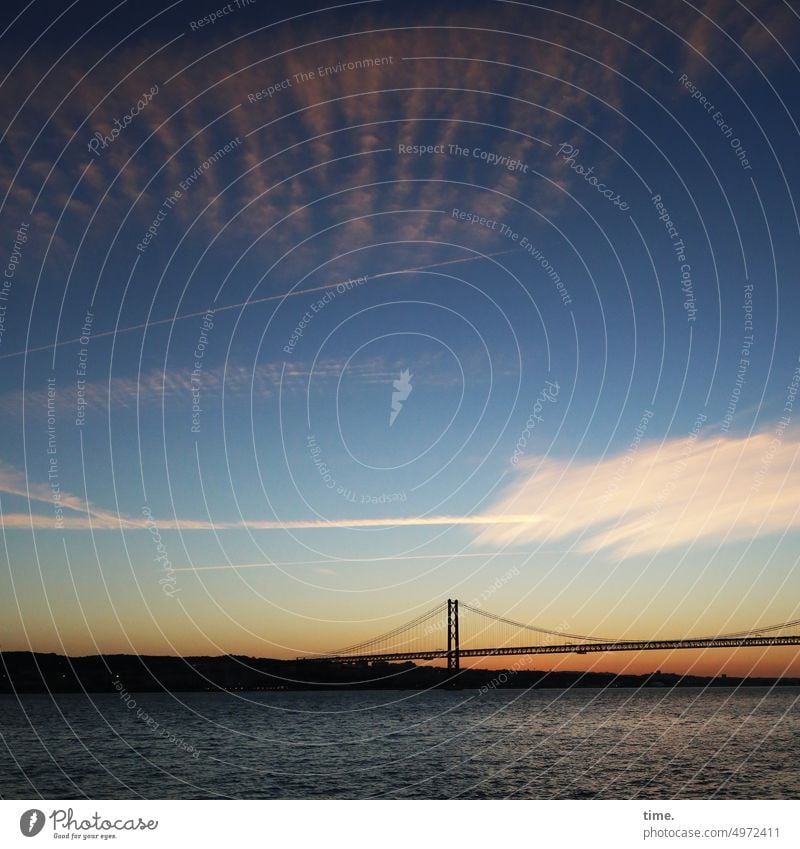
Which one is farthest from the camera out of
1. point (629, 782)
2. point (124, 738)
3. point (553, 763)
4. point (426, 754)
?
point (124, 738)

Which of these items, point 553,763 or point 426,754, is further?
point 426,754

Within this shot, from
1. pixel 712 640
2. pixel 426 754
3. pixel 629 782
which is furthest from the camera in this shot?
pixel 712 640

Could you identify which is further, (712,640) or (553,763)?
(712,640)

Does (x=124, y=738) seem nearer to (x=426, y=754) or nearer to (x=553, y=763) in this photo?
(x=426, y=754)

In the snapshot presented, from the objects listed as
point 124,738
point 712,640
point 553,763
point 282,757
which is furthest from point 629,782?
point 712,640

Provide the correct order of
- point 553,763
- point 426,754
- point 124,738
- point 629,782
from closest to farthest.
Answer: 1. point 629,782
2. point 553,763
3. point 426,754
4. point 124,738

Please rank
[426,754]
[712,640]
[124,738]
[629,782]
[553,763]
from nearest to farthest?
[629,782], [553,763], [426,754], [124,738], [712,640]

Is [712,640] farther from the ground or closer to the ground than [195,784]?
farther from the ground
